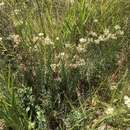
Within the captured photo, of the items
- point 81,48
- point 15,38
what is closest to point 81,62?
point 81,48

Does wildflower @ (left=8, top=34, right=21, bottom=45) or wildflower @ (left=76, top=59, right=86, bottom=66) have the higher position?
wildflower @ (left=8, top=34, right=21, bottom=45)

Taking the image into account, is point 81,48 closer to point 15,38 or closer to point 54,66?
point 54,66

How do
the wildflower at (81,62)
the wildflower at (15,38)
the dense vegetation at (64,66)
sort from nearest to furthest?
the dense vegetation at (64,66) < the wildflower at (81,62) < the wildflower at (15,38)

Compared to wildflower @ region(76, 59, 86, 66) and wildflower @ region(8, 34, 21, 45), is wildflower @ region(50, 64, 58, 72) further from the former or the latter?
wildflower @ region(8, 34, 21, 45)

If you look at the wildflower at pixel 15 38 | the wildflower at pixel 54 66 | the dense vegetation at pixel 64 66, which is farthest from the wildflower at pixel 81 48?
the wildflower at pixel 15 38

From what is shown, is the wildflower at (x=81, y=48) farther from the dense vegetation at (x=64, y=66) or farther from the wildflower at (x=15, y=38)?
the wildflower at (x=15, y=38)

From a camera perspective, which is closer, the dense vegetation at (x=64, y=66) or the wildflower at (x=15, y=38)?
the dense vegetation at (x=64, y=66)

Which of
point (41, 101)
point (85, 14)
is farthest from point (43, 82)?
point (85, 14)

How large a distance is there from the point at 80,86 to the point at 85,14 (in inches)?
21.4

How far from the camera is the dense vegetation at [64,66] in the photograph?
6.71 feet

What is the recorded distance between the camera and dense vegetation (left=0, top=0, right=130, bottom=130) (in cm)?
204

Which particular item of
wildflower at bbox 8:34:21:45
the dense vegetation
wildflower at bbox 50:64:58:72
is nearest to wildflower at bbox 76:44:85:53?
the dense vegetation

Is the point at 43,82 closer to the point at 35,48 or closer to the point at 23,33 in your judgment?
the point at 35,48

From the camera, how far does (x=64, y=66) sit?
7.12ft
